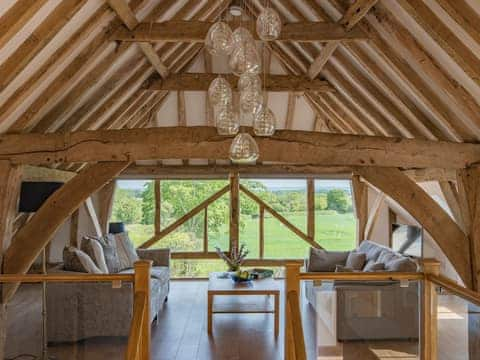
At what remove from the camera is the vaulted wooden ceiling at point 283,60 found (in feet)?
11.8

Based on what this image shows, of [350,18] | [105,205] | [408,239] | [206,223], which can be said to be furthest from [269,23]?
[105,205]

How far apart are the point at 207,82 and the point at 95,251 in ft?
9.35

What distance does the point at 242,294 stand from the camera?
19.3 ft

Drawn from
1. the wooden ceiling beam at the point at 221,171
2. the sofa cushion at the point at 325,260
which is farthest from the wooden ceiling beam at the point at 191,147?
the wooden ceiling beam at the point at 221,171

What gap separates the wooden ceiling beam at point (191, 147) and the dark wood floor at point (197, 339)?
4.75 feet

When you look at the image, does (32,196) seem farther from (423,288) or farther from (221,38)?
(423,288)

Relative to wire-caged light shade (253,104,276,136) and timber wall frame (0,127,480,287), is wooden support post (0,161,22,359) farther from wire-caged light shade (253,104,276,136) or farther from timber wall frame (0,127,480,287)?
wire-caged light shade (253,104,276,136)

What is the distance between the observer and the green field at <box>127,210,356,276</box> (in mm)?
9930

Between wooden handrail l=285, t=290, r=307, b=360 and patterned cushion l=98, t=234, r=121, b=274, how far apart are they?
13.9 ft

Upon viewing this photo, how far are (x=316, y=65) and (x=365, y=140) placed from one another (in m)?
1.52

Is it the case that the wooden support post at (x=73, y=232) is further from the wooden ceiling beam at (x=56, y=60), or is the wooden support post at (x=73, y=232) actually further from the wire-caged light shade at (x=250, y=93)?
the wire-caged light shade at (x=250, y=93)

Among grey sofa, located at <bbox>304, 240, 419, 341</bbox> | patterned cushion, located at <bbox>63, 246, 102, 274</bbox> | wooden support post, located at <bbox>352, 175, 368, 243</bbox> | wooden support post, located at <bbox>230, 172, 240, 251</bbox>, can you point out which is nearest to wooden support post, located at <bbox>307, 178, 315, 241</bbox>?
wooden support post, located at <bbox>352, 175, 368, 243</bbox>

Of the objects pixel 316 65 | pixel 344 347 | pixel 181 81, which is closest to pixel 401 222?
pixel 316 65

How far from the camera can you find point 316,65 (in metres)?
5.86
